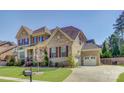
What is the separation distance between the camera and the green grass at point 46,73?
9727 mm

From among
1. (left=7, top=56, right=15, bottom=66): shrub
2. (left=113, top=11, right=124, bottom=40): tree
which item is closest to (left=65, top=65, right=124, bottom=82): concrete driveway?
(left=113, top=11, right=124, bottom=40): tree

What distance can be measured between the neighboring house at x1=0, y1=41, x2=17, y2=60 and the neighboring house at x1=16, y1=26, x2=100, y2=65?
300mm

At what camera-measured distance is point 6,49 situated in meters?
10.9

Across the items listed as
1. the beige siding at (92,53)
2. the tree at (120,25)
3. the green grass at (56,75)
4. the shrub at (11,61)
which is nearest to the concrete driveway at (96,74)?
the green grass at (56,75)

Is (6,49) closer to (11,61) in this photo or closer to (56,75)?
(11,61)

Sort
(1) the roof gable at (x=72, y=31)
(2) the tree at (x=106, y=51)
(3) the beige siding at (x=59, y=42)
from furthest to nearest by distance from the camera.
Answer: (3) the beige siding at (x=59, y=42), (2) the tree at (x=106, y=51), (1) the roof gable at (x=72, y=31)

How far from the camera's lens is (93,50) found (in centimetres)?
1128

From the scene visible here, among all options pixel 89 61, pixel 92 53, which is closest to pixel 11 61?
pixel 89 61

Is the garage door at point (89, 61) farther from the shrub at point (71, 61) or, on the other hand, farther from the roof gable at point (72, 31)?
the roof gable at point (72, 31)

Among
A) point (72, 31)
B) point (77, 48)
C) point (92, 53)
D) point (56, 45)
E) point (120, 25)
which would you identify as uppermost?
point (120, 25)

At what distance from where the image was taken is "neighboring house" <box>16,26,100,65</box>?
408 inches

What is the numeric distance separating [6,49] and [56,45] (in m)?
1.94

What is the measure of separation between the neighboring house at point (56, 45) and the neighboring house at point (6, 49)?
0.30 m
